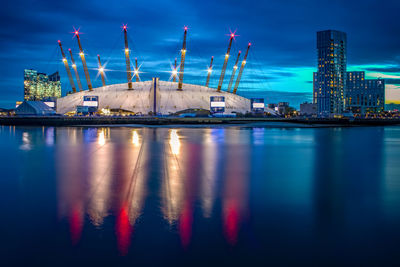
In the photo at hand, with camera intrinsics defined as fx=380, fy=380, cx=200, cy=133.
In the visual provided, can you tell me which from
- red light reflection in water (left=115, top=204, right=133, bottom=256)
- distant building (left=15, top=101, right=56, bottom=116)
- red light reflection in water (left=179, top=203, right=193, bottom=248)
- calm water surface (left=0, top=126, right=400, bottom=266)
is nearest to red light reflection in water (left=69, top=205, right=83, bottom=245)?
calm water surface (left=0, top=126, right=400, bottom=266)

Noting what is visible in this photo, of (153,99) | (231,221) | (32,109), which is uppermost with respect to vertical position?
(153,99)

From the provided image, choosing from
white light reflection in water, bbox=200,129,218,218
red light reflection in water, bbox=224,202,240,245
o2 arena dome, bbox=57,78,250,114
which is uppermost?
o2 arena dome, bbox=57,78,250,114

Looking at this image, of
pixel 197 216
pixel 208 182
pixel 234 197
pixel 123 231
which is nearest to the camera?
pixel 123 231

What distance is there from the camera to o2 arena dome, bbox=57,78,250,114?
123375 millimetres

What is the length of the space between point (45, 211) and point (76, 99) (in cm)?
13074

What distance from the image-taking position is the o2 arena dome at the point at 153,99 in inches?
4857

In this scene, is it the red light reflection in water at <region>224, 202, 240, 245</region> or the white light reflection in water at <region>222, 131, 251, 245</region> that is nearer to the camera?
the red light reflection in water at <region>224, 202, 240, 245</region>

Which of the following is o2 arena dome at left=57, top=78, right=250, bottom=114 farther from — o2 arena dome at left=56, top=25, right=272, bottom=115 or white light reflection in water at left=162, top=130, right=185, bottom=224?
white light reflection in water at left=162, top=130, right=185, bottom=224

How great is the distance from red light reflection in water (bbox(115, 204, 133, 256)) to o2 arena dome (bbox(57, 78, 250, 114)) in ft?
360

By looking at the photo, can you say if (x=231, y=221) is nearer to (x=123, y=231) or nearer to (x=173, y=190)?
(x=123, y=231)

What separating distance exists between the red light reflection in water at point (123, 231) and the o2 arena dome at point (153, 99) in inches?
4317

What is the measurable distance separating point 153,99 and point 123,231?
384ft

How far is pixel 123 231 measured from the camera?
876 cm

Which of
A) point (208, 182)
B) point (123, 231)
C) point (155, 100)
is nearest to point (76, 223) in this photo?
point (123, 231)
